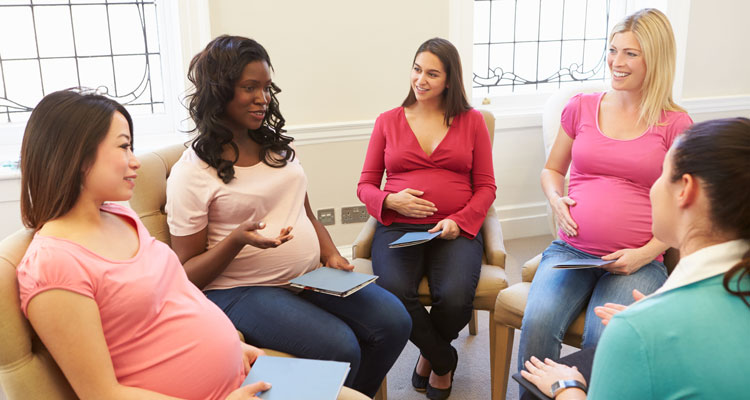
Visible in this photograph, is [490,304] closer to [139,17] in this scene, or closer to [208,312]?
[208,312]

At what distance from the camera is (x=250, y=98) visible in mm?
1909

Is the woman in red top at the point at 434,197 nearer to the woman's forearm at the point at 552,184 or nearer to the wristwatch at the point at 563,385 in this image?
the woman's forearm at the point at 552,184

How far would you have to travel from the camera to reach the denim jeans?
2.22m

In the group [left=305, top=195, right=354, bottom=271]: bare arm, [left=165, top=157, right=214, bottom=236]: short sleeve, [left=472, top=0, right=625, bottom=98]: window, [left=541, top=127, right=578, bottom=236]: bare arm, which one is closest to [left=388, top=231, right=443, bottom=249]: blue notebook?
[left=305, top=195, right=354, bottom=271]: bare arm

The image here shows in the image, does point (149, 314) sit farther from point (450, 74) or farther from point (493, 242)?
point (450, 74)

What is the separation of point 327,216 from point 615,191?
1.71 meters

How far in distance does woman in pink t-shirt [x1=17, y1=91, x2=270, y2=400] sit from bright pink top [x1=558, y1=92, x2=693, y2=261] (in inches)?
50.4

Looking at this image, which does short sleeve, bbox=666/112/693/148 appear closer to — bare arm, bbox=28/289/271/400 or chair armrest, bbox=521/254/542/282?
chair armrest, bbox=521/254/542/282

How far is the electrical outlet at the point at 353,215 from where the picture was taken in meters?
3.51

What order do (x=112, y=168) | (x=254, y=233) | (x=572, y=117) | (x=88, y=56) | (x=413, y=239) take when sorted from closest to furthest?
1. (x=112, y=168)
2. (x=254, y=233)
3. (x=413, y=239)
4. (x=572, y=117)
5. (x=88, y=56)

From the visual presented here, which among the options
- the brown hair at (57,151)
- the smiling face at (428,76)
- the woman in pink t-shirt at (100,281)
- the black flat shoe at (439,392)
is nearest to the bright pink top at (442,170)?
the smiling face at (428,76)

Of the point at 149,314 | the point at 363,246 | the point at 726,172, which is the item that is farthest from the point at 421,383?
the point at 726,172

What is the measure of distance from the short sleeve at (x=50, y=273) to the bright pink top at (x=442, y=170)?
4.51ft

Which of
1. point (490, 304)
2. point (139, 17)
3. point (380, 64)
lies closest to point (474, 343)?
point (490, 304)
